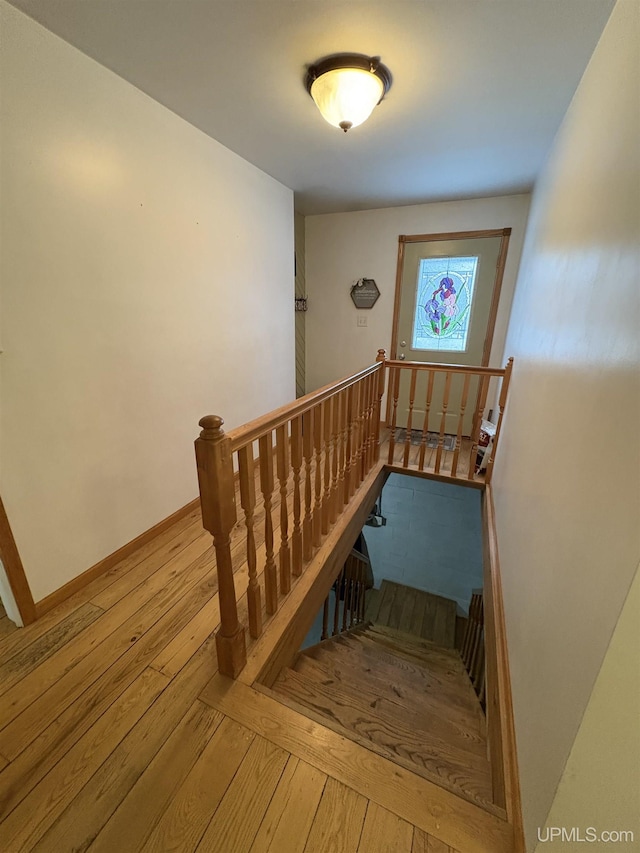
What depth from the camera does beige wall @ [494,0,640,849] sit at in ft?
2.19

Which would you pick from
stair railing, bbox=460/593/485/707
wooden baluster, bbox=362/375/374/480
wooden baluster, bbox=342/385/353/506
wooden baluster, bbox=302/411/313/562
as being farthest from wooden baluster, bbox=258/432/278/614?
stair railing, bbox=460/593/485/707

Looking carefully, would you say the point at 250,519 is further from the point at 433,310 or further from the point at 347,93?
the point at 433,310

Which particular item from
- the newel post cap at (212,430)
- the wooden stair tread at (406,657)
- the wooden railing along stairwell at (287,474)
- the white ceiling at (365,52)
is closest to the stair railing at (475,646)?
the wooden stair tread at (406,657)

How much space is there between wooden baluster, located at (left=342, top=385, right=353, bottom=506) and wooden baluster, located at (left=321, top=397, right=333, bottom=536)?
0.23 m

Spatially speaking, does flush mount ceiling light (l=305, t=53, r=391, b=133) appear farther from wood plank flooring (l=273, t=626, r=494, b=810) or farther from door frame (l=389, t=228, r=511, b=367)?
wood plank flooring (l=273, t=626, r=494, b=810)

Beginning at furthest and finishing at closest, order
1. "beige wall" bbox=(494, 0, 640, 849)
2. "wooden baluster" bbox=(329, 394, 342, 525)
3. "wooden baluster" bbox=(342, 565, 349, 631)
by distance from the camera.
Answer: "wooden baluster" bbox=(342, 565, 349, 631) → "wooden baluster" bbox=(329, 394, 342, 525) → "beige wall" bbox=(494, 0, 640, 849)

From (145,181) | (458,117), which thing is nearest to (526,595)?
(458,117)

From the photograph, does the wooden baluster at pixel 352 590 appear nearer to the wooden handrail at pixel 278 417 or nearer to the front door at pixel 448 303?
the front door at pixel 448 303

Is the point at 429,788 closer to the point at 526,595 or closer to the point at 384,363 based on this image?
the point at 526,595

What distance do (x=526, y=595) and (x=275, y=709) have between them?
97 cm

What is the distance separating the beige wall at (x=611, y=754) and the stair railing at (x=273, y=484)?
0.90m

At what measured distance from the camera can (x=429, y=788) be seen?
100 centimetres

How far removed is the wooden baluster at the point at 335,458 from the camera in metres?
1.80

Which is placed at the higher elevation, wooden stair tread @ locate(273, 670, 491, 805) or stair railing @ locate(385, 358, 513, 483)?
stair railing @ locate(385, 358, 513, 483)
